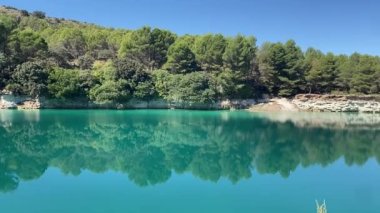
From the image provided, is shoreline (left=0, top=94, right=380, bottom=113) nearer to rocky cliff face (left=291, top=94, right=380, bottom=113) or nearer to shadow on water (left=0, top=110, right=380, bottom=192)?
rocky cliff face (left=291, top=94, right=380, bottom=113)

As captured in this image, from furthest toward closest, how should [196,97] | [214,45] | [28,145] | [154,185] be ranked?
1. [214,45]
2. [196,97]
3. [28,145]
4. [154,185]

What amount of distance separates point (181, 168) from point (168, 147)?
528 cm

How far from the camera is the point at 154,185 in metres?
14.8

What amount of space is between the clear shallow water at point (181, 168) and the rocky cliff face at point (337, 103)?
22.1 meters

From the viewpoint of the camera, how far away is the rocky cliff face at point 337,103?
54.1 metres

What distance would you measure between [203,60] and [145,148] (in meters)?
35.3

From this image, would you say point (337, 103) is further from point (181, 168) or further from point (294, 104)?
point (181, 168)

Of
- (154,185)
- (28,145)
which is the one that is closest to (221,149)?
(154,185)

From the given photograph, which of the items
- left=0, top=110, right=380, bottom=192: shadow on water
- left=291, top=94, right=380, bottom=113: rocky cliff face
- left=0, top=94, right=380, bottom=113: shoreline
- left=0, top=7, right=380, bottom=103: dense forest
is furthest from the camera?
left=291, top=94, right=380, bottom=113: rocky cliff face

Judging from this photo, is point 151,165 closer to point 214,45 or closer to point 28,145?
point 28,145

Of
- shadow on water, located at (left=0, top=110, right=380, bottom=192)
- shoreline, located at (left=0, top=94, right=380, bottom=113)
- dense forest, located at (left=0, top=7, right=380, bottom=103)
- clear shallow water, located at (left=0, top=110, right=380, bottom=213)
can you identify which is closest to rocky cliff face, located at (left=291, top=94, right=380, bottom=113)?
shoreline, located at (left=0, top=94, right=380, bottom=113)

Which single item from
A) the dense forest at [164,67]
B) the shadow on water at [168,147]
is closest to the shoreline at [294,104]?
the dense forest at [164,67]

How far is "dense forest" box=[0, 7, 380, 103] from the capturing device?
46.4m

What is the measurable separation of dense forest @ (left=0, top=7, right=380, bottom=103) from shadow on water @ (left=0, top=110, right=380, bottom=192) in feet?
40.9
